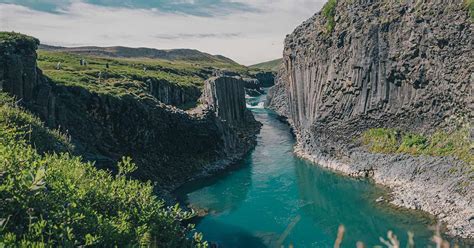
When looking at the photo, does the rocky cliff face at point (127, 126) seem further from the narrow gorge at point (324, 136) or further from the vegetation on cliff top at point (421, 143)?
the vegetation on cliff top at point (421, 143)

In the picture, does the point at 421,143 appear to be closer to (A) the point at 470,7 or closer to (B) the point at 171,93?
(A) the point at 470,7

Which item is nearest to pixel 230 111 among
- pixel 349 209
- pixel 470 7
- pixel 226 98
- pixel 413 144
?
pixel 226 98

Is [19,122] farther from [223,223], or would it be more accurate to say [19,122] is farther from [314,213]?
[314,213]

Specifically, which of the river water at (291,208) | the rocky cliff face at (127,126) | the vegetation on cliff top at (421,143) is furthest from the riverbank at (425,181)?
the rocky cliff face at (127,126)

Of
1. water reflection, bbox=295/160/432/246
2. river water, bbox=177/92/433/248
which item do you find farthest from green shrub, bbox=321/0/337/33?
water reflection, bbox=295/160/432/246

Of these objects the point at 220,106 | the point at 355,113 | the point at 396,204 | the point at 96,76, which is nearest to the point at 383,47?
the point at 355,113
